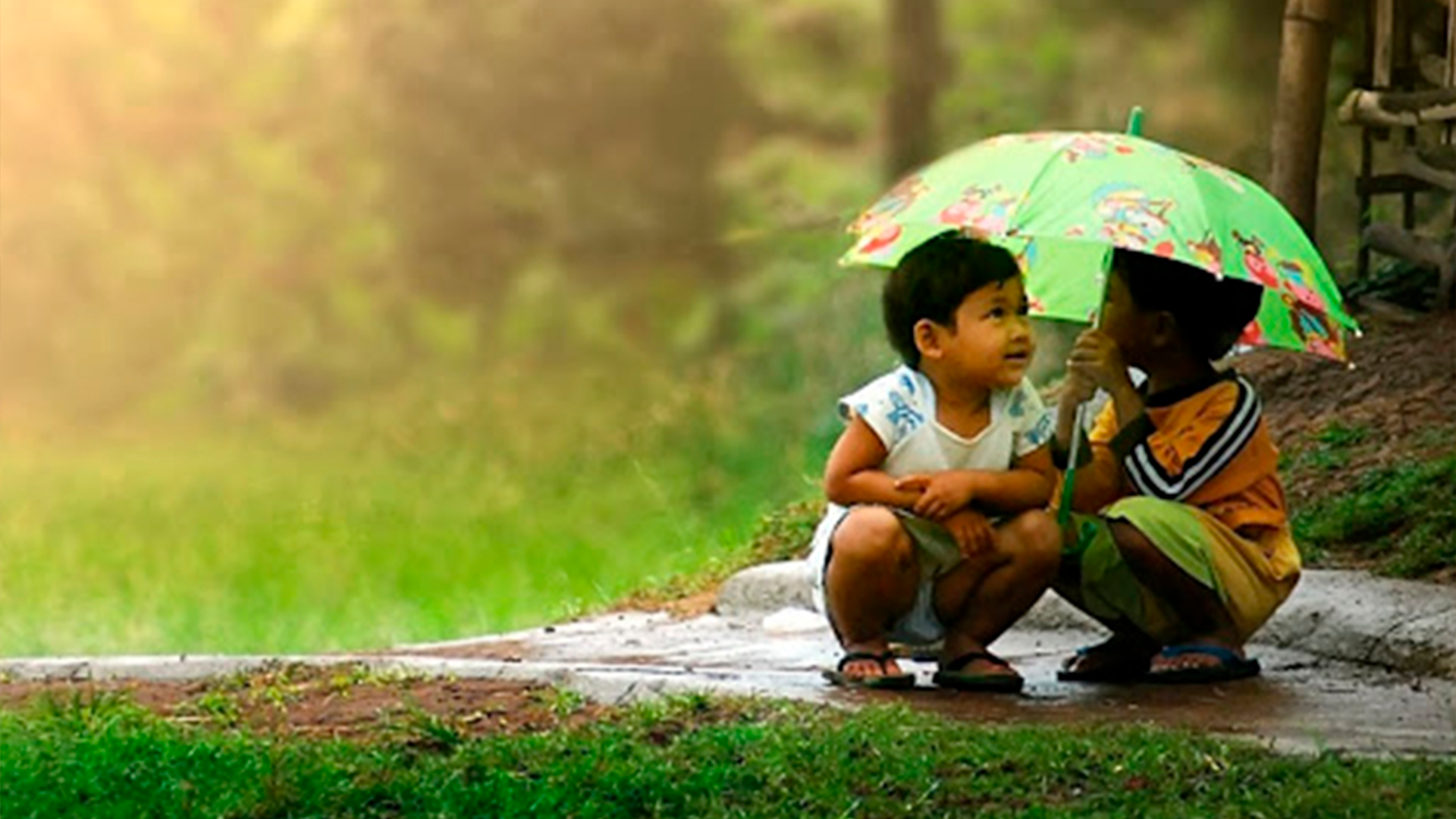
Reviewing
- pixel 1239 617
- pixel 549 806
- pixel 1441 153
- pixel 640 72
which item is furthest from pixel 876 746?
pixel 640 72

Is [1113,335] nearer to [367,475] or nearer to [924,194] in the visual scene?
[924,194]

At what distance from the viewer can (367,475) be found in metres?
11.0

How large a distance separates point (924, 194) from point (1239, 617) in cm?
103

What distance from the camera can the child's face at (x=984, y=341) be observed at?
552 cm

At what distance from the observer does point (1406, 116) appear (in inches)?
404

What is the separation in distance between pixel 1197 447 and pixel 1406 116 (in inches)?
188

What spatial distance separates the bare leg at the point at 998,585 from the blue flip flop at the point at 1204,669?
0.35 meters

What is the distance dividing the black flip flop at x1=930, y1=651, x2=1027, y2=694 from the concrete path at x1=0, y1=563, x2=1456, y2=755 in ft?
0.10

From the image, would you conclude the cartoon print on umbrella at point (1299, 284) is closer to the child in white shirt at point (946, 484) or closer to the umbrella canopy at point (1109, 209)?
the umbrella canopy at point (1109, 209)

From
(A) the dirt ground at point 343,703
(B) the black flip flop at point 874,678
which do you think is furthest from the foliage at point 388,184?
(B) the black flip flop at point 874,678

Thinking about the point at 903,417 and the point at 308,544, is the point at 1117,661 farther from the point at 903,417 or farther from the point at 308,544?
the point at 308,544

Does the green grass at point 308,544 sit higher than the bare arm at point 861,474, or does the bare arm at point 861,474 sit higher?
the bare arm at point 861,474

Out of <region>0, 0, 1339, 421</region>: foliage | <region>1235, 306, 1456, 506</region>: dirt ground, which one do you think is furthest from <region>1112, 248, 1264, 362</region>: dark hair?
<region>0, 0, 1339, 421</region>: foliage

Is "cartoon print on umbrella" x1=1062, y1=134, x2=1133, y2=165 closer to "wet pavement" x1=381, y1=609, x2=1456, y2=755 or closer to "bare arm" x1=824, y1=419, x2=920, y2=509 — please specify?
"bare arm" x1=824, y1=419, x2=920, y2=509
